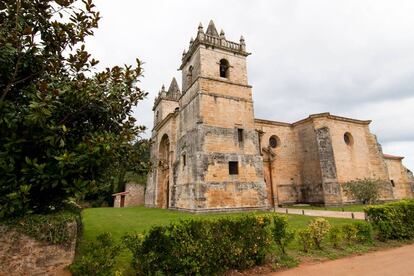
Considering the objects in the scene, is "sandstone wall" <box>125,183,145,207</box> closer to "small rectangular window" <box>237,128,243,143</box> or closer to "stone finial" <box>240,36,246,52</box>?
"small rectangular window" <box>237,128,243,143</box>

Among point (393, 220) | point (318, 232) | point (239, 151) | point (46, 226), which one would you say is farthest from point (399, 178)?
point (46, 226)

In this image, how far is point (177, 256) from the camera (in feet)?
15.6

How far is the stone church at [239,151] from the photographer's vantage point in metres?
17.0

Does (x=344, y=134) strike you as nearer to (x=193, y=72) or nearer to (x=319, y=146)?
(x=319, y=146)

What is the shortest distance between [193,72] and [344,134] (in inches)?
672

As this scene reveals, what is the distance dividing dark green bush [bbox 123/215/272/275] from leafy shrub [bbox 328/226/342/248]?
2495mm

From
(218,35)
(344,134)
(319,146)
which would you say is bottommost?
(319,146)

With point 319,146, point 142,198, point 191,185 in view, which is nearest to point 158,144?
point 142,198

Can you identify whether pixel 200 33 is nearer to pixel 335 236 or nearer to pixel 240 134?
pixel 240 134

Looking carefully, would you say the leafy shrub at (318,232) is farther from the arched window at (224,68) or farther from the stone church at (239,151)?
the arched window at (224,68)

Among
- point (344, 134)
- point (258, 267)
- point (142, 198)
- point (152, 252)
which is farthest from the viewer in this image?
point (142, 198)

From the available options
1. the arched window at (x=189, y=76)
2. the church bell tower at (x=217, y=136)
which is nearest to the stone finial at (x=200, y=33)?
the church bell tower at (x=217, y=136)

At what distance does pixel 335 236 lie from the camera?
7.04 metres

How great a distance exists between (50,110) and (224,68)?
59.4ft
